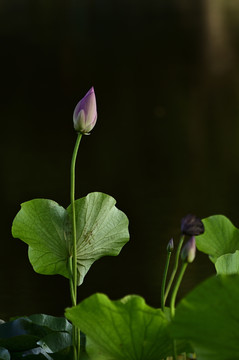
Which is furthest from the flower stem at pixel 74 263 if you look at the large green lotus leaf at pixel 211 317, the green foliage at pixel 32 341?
the large green lotus leaf at pixel 211 317

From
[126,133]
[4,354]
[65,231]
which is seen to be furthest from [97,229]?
[126,133]

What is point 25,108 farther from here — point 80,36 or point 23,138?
point 80,36

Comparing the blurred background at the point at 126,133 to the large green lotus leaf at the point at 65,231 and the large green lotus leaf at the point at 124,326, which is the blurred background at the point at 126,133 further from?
the large green lotus leaf at the point at 124,326

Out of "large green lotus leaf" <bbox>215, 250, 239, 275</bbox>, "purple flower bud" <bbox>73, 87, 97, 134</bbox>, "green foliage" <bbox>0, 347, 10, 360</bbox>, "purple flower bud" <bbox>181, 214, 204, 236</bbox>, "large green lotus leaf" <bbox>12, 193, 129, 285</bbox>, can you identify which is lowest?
"green foliage" <bbox>0, 347, 10, 360</bbox>

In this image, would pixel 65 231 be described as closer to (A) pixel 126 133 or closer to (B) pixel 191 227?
(B) pixel 191 227

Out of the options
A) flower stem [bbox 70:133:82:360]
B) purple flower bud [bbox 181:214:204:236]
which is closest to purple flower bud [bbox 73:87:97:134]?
flower stem [bbox 70:133:82:360]

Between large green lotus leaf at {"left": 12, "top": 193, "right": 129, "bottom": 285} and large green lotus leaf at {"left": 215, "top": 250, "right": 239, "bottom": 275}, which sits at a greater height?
large green lotus leaf at {"left": 12, "top": 193, "right": 129, "bottom": 285}

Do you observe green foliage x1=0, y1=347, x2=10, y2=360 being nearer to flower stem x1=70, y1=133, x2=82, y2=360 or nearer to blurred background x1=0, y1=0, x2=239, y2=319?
flower stem x1=70, y1=133, x2=82, y2=360
